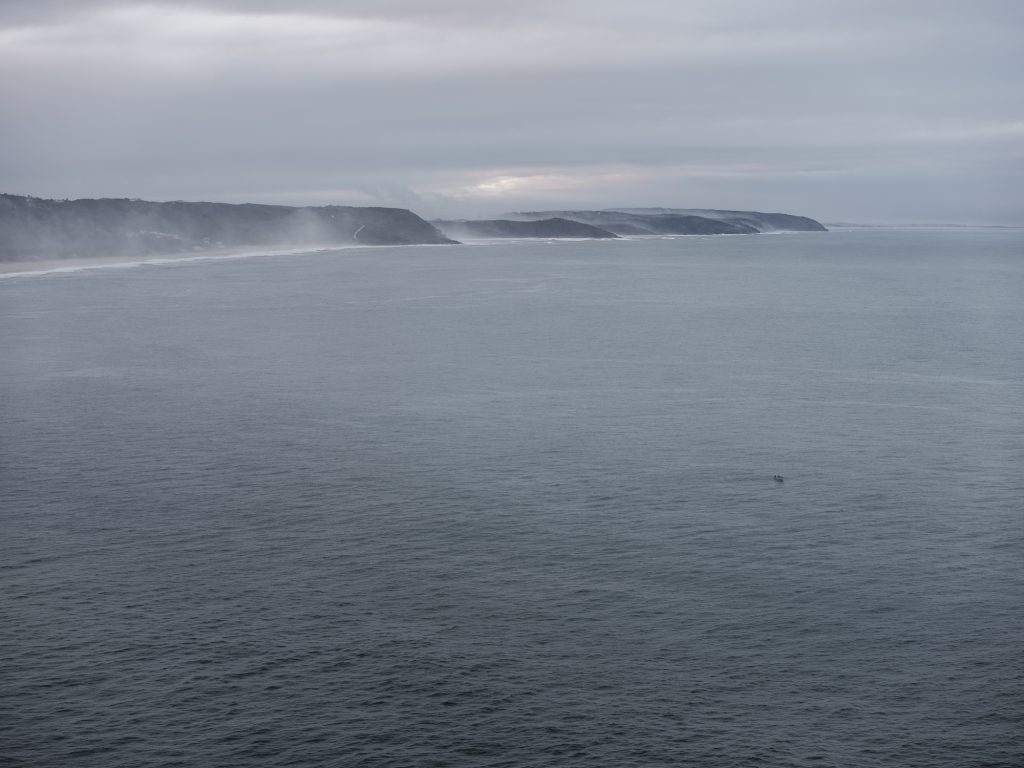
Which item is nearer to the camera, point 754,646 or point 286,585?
point 754,646

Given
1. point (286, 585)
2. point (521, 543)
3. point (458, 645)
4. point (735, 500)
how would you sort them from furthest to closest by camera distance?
point (735, 500), point (521, 543), point (286, 585), point (458, 645)

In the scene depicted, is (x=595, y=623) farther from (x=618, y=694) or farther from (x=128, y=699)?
(x=128, y=699)

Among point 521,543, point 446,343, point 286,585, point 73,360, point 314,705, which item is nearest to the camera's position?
point 314,705

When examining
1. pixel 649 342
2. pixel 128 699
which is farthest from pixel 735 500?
pixel 649 342

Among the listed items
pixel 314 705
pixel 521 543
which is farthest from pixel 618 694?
pixel 521 543

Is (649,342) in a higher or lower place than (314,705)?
higher

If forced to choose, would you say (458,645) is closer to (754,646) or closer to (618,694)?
(618,694)
